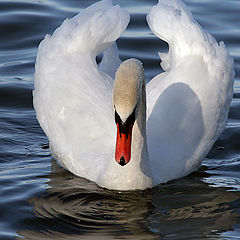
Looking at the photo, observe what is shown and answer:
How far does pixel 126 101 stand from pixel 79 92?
5.50 feet

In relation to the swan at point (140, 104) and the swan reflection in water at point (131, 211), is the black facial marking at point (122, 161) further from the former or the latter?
the swan reflection in water at point (131, 211)

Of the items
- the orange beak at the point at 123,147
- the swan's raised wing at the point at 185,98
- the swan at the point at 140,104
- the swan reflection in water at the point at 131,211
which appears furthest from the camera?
the swan's raised wing at the point at 185,98

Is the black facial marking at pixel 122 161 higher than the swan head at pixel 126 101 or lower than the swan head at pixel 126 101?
lower

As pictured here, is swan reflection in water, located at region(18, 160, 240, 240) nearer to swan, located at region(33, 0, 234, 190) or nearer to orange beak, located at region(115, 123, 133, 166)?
swan, located at region(33, 0, 234, 190)

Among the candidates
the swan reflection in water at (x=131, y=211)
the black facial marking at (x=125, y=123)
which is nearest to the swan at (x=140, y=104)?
the swan reflection in water at (x=131, y=211)

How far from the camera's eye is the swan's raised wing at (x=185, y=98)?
354 inches

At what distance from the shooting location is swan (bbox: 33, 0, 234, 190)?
8820 mm

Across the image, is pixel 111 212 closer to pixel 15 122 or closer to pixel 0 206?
pixel 0 206

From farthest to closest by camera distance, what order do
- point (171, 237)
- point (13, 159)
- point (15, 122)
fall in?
point (15, 122)
point (13, 159)
point (171, 237)

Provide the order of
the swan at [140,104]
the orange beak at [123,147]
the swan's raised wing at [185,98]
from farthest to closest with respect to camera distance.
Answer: the swan's raised wing at [185,98]
the swan at [140,104]
the orange beak at [123,147]

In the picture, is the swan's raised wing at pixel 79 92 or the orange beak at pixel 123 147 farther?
the swan's raised wing at pixel 79 92

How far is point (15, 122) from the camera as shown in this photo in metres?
10.9

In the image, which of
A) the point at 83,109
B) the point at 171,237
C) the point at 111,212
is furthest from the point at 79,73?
the point at 171,237

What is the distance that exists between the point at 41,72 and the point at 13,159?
977 millimetres
